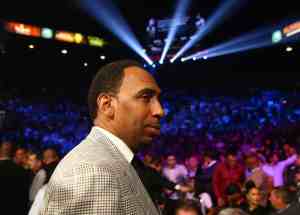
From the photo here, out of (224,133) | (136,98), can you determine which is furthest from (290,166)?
(224,133)

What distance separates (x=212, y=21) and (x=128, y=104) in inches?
895

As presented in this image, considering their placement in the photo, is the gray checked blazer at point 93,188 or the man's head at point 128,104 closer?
the gray checked blazer at point 93,188

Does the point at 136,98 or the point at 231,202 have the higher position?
the point at 136,98

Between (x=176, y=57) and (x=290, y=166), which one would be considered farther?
(x=176, y=57)

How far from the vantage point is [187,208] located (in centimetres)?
351

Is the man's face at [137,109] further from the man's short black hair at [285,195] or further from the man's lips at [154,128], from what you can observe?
the man's short black hair at [285,195]

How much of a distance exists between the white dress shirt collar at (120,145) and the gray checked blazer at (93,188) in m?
0.10

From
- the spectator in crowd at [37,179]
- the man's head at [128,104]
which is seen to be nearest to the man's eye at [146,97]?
the man's head at [128,104]

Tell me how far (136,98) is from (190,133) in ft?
45.2

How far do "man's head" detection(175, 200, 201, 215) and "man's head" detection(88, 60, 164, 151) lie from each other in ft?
7.19

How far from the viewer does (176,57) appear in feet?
77.1

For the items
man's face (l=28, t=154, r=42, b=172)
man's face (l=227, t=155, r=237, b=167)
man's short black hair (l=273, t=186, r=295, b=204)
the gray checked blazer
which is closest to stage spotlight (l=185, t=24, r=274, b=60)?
man's face (l=227, t=155, r=237, b=167)

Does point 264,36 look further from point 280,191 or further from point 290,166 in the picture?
point 280,191

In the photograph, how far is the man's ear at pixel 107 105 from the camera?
1365 mm
